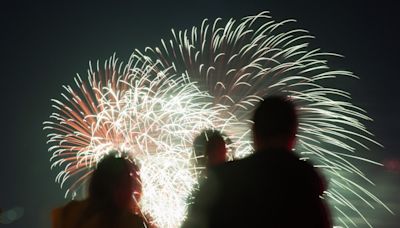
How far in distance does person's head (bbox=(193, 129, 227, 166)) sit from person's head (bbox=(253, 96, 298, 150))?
2077mm

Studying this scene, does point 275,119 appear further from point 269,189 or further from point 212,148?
point 212,148

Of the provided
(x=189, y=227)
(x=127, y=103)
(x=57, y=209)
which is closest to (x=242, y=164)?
(x=189, y=227)

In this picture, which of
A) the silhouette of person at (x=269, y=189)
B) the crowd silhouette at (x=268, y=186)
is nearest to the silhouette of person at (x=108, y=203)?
the crowd silhouette at (x=268, y=186)

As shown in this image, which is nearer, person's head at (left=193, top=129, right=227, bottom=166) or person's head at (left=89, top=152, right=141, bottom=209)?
person's head at (left=89, top=152, right=141, bottom=209)

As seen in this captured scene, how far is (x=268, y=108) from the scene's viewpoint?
→ 144 inches

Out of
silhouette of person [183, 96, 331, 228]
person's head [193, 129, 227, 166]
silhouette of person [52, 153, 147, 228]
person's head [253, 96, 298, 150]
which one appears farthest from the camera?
person's head [193, 129, 227, 166]

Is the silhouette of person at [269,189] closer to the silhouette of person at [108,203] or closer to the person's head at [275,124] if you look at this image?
the person's head at [275,124]

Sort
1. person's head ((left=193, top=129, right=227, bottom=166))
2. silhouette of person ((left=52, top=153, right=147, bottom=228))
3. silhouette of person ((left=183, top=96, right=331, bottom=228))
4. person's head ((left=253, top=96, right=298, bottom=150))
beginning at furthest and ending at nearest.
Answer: person's head ((left=193, top=129, right=227, bottom=166)) < silhouette of person ((left=52, top=153, right=147, bottom=228)) < person's head ((left=253, top=96, right=298, bottom=150)) < silhouette of person ((left=183, top=96, right=331, bottom=228))

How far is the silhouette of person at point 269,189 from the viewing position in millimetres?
3432

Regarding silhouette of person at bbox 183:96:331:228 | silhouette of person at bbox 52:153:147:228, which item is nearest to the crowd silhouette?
silhouette of person at bbox 183:96:331:228

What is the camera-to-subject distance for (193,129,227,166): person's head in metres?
5.82

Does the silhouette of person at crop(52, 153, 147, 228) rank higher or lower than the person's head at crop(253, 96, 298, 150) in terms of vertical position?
lower

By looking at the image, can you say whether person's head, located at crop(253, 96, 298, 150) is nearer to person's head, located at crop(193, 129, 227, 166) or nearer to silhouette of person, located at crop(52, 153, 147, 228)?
silhouette of person, located at crop(52, 153, 147, 228)

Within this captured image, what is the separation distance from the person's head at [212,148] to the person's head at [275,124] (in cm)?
208
